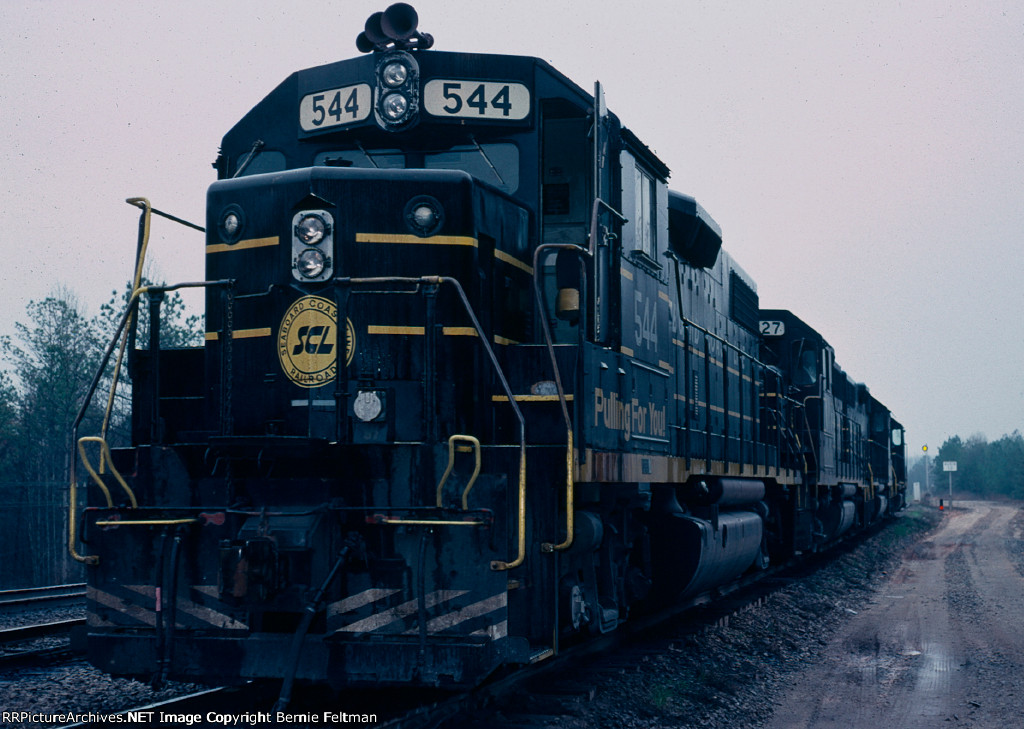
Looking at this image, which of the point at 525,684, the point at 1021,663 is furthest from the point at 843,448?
the point at 525,684

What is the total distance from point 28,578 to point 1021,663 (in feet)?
76.2

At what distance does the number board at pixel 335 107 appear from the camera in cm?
678

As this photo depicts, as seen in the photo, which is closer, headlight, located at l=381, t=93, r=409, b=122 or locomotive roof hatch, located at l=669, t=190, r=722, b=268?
headlight, located at l=381, t=93, r=409, b=122

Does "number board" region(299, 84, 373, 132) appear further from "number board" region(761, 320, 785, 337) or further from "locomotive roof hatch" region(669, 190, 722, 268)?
"number board" region(761, 320, 785, 337)

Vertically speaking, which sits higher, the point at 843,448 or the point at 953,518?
the point at 843,448

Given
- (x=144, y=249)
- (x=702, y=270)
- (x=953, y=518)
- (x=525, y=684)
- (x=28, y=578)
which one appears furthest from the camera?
(x=953, y=518)

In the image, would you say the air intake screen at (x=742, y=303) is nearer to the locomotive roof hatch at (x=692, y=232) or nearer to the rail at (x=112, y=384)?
the locomotive roof hatch at (x=692, y=232)

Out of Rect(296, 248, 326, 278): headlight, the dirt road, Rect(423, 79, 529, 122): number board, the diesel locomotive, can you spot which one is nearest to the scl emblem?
the diesel locomotive

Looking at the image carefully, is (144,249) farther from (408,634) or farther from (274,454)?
(408,634)

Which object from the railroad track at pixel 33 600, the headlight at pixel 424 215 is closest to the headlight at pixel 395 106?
the headlight at pixel 424 215

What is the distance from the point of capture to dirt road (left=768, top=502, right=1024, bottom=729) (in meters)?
7.35

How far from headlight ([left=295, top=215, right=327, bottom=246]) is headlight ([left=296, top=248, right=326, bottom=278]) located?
0.06m

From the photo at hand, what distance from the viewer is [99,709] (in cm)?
662

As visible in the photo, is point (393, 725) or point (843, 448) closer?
point (393, 725)
